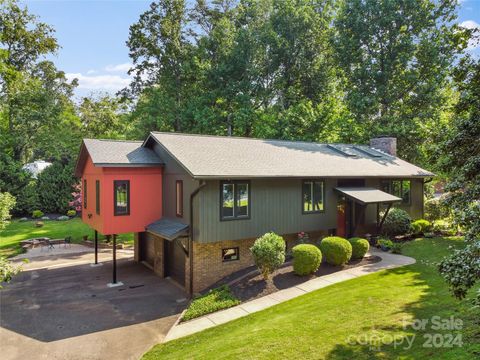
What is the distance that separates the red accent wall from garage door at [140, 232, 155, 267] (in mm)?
2963

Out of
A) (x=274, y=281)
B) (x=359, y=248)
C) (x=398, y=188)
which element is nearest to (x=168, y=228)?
(x=274, y=281)

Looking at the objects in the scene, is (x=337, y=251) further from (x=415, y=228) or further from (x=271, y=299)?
(x=415, y=228)

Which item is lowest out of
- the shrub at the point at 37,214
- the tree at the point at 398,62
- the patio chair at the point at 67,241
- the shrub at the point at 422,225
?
the patio chair at the point at 67,241

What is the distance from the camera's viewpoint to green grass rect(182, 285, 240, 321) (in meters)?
12.1

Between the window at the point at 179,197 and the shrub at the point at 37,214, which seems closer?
the window at the point at 179,197

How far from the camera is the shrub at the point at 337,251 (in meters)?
14.8

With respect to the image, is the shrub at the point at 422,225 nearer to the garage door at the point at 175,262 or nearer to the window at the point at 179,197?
the garage door at the point at 175,262

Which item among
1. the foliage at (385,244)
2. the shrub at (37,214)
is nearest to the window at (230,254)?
the foliage at (385,244)

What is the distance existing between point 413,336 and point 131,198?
12600 mm

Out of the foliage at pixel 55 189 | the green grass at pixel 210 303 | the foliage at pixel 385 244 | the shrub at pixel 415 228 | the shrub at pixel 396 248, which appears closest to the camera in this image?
the green grass at pixel 210 303

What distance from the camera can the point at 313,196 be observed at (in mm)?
17281

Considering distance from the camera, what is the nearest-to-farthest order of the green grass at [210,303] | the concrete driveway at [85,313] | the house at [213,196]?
the concrete driveway at [85,313]
the green grass at [210,303]
the house at [213,196]

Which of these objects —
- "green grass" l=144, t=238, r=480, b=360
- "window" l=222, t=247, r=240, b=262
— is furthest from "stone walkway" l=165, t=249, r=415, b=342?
"window" l=222, t=247, r=240, b=262

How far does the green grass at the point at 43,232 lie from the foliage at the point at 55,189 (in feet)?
10.5
